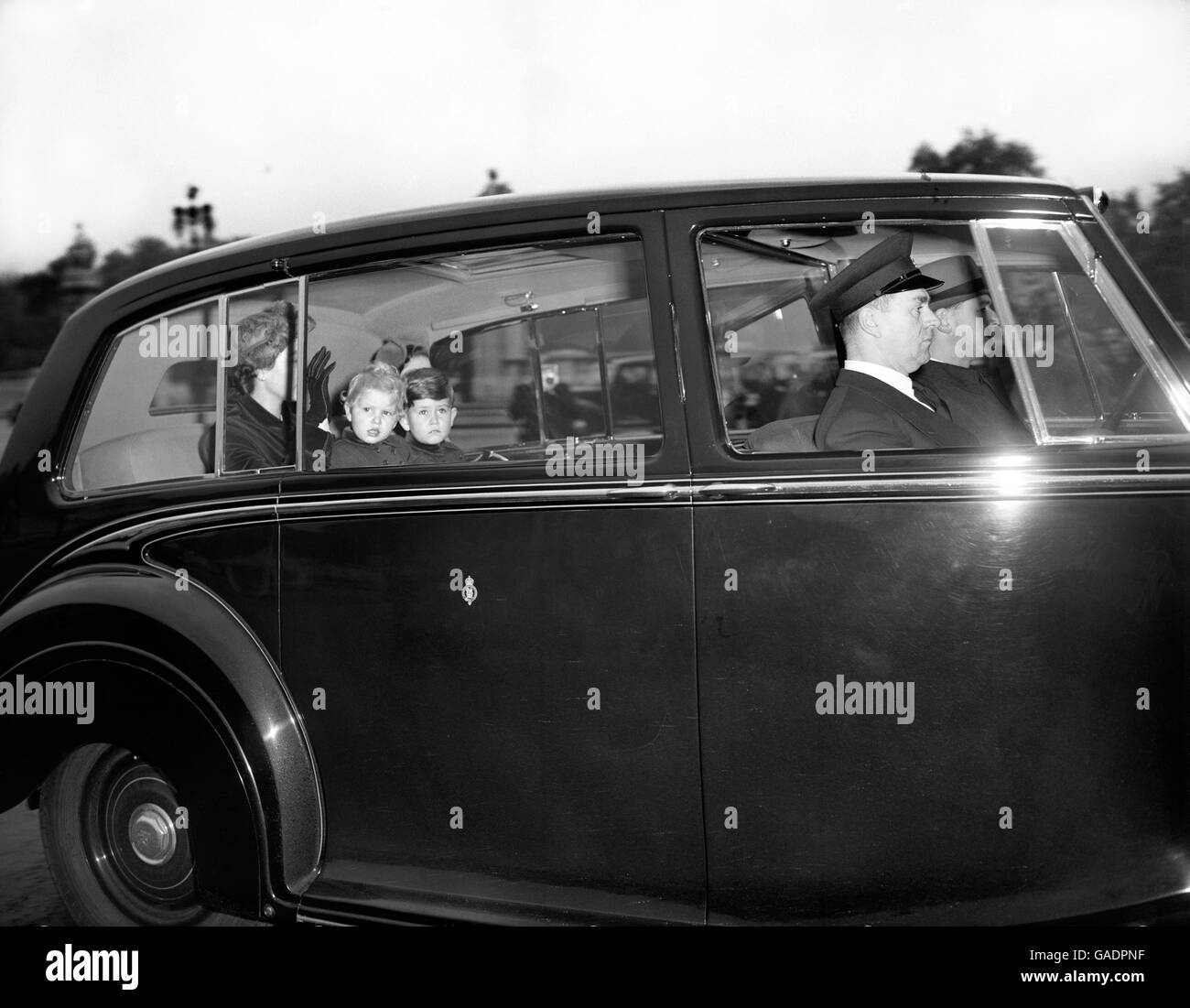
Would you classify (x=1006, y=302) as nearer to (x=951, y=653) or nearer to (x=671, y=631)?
(x=951, y=653)

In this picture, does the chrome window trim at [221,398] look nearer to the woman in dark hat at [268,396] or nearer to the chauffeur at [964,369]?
the woman in dark hat at [268,396]

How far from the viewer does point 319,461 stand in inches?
106

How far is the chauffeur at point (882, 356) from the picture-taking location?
2496mm

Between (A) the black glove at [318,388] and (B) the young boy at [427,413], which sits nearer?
(A) the black glove at [318,388]

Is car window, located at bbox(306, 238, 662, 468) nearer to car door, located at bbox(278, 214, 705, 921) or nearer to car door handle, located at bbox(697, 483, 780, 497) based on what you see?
car door, located at bbox(278, 214, 705, 921)

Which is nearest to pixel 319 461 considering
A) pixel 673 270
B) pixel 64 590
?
pixel 64 590

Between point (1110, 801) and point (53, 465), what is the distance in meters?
2.86

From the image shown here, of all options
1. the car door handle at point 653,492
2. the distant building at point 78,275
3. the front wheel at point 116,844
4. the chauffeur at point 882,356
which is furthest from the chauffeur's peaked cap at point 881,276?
the distant building at point 78,275

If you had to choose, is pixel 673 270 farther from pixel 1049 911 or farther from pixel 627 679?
pixel 1049 911

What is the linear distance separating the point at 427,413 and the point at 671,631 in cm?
96

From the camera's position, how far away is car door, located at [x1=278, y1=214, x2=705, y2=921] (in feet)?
7.91

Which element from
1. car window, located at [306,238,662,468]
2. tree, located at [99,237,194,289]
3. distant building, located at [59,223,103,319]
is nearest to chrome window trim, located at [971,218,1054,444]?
car window, located at [306,238,662,468]

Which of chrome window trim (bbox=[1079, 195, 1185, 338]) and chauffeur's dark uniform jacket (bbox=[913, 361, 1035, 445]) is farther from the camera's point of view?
chauffeur's dark uniform jacket (bbox=[913, 361, 1035, 445])

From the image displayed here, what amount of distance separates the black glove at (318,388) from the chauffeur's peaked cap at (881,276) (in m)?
1.32
